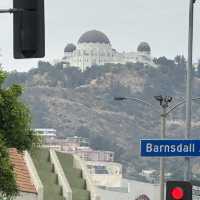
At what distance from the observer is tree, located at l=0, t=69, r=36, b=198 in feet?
155

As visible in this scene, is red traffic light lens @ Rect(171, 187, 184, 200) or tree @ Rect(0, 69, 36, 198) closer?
red traffic light lens @ Rect(171, 187, 184, 200)

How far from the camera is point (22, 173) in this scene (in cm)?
8525

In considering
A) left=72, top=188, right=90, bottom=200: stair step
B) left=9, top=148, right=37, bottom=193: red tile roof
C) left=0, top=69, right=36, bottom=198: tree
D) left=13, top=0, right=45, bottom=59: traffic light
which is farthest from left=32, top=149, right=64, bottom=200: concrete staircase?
left=13, top=0, right=45, bottom=59: traffic light

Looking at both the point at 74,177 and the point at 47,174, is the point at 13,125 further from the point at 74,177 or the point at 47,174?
the point at 74,177

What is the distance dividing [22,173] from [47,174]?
7195 millimetres

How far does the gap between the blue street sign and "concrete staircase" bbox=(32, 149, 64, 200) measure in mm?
54689

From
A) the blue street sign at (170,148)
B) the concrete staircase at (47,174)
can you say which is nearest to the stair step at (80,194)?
the concrete staircase at (47,174)

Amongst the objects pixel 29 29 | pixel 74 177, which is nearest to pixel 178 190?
pixel 29 29

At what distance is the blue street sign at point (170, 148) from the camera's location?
33528 millimetres

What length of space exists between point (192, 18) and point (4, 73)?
12.4 metres

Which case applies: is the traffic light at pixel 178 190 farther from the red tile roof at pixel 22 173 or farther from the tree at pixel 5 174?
the red tile roof at pixel 22 173

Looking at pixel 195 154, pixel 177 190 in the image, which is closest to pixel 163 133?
pixel 195 154

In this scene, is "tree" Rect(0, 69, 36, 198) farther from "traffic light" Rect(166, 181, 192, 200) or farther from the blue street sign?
"traffic light" Rect(166, 181, 192, 200)

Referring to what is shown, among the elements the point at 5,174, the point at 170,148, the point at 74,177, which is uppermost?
the point at 170,148
